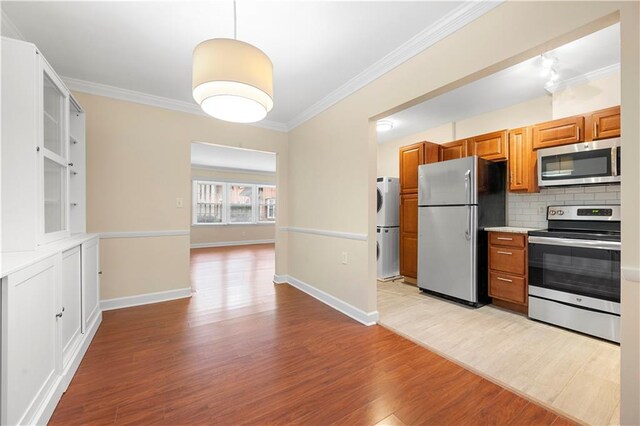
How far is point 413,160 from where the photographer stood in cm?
406

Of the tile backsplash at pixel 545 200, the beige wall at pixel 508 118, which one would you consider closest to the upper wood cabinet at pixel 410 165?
the beige wall at pixel 508 118

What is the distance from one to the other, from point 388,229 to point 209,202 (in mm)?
6147

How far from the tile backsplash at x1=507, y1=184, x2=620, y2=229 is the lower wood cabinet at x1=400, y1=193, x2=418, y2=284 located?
1.19m

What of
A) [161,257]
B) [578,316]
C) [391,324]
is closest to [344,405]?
[391,324]

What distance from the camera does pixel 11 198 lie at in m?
1.53

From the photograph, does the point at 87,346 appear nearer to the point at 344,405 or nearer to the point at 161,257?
the point at 161,257

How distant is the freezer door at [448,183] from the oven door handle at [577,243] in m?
0.71

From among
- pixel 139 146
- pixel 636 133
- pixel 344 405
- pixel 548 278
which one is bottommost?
pixel 344 405

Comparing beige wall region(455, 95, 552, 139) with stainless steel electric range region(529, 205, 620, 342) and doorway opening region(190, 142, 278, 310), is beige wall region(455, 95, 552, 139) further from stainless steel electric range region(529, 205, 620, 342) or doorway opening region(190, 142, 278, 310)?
doorway opening region(190, 142, 278, 310)

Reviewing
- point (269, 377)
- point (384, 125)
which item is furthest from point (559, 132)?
point (269, 377)

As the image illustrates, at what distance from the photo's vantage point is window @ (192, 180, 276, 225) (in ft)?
27.2

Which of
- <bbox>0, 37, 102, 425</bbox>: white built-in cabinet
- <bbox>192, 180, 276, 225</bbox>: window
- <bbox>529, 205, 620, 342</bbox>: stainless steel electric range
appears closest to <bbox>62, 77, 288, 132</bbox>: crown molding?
<bbox>0, 37, 102, 425</bbox>: white built-in cabinet

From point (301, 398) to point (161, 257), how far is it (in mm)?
2636

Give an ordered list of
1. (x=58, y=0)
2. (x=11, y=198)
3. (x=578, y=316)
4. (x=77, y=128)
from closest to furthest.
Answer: (x=11, y=198) → (x=58, y=0) → (x=578, y=316) → (x=77, y=128)
